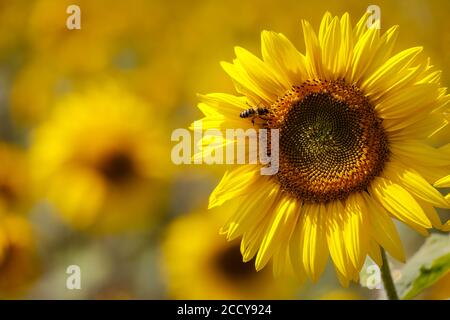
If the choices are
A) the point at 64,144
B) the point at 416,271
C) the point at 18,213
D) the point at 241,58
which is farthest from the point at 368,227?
the point at 18,213

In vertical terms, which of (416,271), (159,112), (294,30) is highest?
(294,30)

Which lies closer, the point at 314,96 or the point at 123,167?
the point at 314,96

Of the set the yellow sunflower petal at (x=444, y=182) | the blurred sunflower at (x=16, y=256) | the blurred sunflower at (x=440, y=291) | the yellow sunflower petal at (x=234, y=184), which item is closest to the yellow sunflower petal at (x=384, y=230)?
the yellow sunflower petal at (x=444, y=182)

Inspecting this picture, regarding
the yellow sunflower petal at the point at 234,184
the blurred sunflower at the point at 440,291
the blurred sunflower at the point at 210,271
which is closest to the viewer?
the yellow sunflower petal at the point at 234,184

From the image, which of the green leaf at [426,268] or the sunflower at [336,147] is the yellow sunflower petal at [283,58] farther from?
the green leaf at [426,268]

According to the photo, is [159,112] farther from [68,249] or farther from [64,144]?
[68,249]

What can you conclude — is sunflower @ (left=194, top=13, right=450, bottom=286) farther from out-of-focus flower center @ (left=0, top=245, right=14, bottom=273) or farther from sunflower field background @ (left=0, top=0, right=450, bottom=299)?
out-of-focus flower center @ (left=0, top=245, right=14, bottom=273)

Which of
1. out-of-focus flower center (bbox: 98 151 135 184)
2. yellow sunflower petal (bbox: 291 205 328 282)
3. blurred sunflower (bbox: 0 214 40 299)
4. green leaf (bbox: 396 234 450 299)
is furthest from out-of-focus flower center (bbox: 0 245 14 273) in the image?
green leaf (bbox: 396 234 450 299)

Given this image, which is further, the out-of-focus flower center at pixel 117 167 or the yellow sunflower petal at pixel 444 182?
the out-of-focus flower center at pixel 117 167
